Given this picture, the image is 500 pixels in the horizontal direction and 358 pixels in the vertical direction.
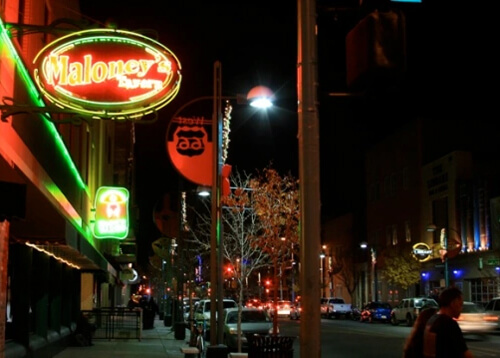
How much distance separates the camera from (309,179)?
21.9ft

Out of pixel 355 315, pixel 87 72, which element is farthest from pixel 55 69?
pixel 355 315

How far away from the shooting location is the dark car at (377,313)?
46.1 m

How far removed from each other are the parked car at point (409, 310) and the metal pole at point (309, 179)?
106 ft

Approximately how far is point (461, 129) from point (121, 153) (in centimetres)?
2718

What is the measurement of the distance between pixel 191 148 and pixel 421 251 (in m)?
34.0

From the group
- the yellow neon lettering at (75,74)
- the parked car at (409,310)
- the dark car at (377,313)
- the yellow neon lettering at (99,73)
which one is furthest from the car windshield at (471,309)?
the yellow neon lettering at (75,74)

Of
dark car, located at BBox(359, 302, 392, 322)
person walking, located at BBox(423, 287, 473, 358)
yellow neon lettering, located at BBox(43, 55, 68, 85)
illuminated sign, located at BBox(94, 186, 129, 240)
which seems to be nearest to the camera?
person walking, located at BBox(423, 287, 473, 358)

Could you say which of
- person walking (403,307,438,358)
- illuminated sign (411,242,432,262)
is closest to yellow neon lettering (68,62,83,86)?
person walking (403,307,438,358)

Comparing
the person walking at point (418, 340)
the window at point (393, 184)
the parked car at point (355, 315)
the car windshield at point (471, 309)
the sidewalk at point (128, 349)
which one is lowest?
the parked car at point (355, 315)

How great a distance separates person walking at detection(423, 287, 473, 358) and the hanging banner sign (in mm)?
→ 9995

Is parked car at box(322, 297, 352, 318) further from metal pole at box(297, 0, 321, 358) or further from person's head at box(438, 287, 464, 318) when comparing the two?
person's head at box(438, 287, 464, 318)

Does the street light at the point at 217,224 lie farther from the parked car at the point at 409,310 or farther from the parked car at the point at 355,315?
the parked car at the point at 355,315

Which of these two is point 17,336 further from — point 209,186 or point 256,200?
point 256,200

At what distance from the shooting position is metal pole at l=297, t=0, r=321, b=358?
648 cm
